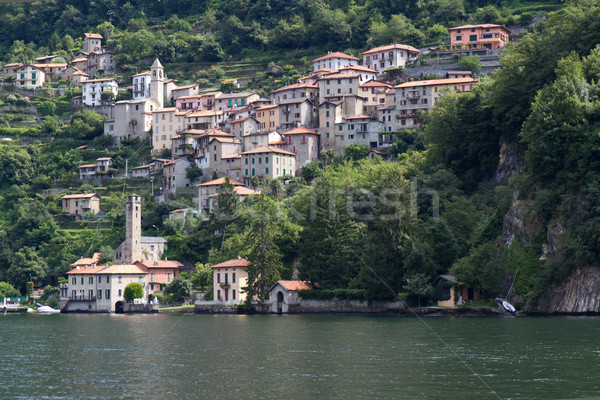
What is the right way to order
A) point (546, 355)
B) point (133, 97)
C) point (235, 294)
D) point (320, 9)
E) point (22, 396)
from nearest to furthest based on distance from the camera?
point (22, 396)
point (546, 355)
point (235, 294)
point (133, 97)
point (320, 9)

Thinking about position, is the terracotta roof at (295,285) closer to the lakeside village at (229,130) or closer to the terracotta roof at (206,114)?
the lakeside village at (229,130)

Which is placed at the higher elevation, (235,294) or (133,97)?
(133,97)

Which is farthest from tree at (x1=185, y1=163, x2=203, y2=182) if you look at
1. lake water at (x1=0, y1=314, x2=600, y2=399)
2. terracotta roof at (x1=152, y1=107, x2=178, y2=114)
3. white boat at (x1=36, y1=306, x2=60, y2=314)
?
lake water at (x1=0, y1=314, x2=600, y2=399)

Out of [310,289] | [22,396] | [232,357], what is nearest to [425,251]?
[310,289]

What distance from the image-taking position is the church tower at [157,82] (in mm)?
129750

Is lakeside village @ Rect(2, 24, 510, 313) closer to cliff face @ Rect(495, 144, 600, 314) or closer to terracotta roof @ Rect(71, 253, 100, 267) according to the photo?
terracotta roof @ Rect(71, 253, 100, 267)

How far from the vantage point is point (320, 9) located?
14375 centimetres

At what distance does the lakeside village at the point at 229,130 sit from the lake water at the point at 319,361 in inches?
1079

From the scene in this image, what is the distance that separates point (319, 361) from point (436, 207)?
33.8 m

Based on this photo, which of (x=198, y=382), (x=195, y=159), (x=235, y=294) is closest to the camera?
(x=198, y=382)

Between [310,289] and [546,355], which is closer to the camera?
[546,355]

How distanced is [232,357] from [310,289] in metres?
29.8

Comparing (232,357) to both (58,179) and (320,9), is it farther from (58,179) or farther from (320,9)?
(320,9)

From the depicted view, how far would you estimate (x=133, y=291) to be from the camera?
8438 centimetres
